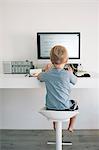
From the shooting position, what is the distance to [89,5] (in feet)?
9.80

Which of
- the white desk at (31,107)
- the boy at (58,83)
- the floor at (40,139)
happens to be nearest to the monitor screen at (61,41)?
the white desk at (31,107)

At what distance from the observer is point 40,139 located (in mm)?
2799

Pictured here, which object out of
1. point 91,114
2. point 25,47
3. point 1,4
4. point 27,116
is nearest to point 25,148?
point 27,116

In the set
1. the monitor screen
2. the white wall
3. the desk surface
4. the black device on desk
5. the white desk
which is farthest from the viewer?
the white desk

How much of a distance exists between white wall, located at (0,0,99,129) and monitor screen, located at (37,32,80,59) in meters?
0.16

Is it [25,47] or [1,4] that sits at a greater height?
[1,4]

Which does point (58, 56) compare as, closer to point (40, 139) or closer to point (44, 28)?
point (44, 28)

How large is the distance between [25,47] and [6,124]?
1007 millimetres

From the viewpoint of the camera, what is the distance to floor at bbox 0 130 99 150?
101 inches

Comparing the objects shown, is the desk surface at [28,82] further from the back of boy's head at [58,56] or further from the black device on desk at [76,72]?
the back of boy's head at [58,56]

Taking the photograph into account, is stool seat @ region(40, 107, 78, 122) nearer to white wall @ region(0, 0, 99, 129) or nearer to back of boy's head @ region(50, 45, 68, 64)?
back of boy's head @ region(50, 45, 68, 64)

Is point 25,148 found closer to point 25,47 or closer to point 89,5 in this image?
point 25,47

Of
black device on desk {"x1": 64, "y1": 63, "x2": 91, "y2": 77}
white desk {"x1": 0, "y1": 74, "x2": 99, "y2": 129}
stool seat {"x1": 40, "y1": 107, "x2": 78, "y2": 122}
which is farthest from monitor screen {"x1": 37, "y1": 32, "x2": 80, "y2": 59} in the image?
stool seat {"x1": 40, "y1": 107, "x2": 78, "y2": 122}

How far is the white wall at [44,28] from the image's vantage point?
9.84 feet
